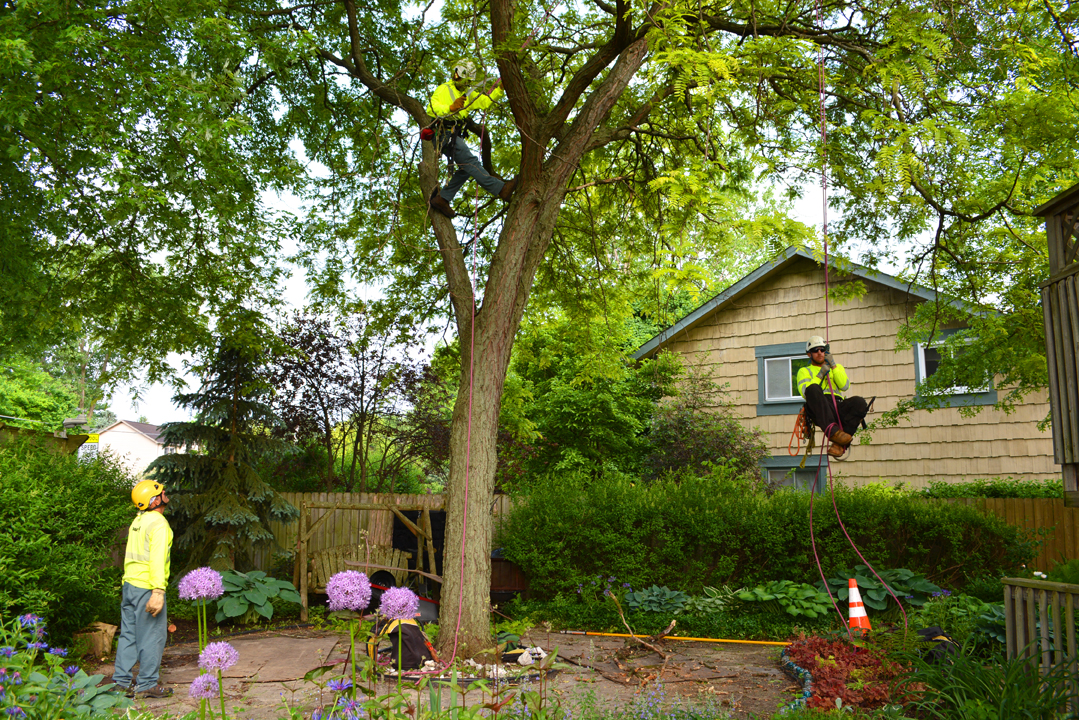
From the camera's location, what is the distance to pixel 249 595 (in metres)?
9.35

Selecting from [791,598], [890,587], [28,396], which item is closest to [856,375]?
[890,587]

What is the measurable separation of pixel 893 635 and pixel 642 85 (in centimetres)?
715

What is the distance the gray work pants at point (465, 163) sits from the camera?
7836mm

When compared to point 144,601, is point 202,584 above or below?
above

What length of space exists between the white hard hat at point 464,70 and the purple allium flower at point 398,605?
4.92m

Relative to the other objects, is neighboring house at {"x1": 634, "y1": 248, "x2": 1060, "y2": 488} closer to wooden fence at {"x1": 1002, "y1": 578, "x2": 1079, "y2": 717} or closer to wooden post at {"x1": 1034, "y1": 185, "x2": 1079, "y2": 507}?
wooden post at {"x1": 1034, "y1": 185, "x2": 1079, "y2": 507}

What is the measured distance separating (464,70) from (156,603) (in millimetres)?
5315

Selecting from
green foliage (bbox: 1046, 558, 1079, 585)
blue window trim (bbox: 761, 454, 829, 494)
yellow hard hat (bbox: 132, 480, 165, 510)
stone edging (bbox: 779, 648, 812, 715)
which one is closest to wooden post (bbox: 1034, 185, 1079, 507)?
green foliage (bbox: 1046, 558, 1079, 585)

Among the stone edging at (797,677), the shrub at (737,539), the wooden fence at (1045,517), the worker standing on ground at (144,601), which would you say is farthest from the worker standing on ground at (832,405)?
the worker standing on ground at (144,601)

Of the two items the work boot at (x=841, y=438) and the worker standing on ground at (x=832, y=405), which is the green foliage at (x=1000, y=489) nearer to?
the worker standing on ground at (x=832, y=405)

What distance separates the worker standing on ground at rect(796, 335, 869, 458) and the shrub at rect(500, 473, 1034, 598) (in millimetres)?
2953

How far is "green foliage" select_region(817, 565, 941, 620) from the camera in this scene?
8680 millimetres

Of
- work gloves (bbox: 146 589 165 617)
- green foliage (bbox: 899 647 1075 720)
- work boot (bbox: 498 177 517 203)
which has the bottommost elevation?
green foliage (bbox: 899 647 1075 720)

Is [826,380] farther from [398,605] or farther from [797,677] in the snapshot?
[398,605]
